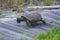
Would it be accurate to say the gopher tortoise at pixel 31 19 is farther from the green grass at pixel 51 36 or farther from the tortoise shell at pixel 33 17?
the green grass at pixel 51 36

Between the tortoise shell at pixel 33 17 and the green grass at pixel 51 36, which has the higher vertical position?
the green grass at pixel 51 36

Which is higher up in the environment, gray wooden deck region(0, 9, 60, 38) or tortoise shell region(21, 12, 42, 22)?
tortoise shell region(21, 12, 42, 22)

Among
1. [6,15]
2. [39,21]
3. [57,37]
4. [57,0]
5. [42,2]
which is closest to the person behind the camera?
[57,37]

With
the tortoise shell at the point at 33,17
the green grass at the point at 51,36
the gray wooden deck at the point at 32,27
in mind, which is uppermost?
the green grass at the point at 51,36

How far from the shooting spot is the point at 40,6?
576 cm

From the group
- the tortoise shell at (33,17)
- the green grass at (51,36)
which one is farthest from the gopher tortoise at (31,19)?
the green grass at (51,36)

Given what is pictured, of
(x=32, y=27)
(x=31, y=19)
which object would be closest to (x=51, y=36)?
(x=32, y=27)

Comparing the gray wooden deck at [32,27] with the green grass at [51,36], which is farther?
the gray wooden deck at [32,27]

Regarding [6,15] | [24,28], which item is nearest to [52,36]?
[24,28]

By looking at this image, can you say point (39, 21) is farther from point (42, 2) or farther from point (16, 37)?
point (42, 2)

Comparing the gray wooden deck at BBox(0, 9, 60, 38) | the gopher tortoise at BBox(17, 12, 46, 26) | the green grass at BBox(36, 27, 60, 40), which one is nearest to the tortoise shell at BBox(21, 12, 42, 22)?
the gopher tortoise at BBox(17, 12, 46, 26)

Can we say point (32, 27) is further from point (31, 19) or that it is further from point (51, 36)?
point (51, 36)

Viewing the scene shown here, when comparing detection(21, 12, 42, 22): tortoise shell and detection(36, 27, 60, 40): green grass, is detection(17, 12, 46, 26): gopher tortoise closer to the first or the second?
detection(21, 12, 42, 22): tortoise shell

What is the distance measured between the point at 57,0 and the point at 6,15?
2.20 m
